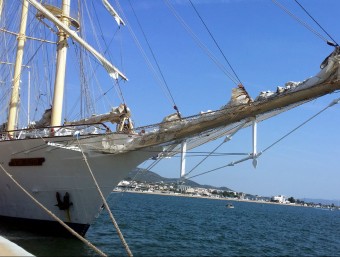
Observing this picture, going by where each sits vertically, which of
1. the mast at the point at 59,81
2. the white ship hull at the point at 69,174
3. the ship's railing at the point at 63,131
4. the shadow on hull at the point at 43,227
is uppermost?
the mast at the point at 59,81

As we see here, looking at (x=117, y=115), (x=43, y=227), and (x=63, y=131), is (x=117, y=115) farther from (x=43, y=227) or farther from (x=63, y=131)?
(x=43, y=227)

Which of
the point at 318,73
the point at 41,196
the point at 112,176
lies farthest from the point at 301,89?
the point at 41,196

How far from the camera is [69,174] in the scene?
15.8m

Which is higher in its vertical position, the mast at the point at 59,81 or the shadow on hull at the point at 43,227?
the mast at the point at 59,81

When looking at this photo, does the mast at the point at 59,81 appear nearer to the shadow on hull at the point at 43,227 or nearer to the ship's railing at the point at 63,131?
the ship's railing at the point at 63,131

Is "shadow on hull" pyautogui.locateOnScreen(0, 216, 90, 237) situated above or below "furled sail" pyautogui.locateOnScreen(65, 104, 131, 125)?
below

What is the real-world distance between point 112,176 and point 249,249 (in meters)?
7.45

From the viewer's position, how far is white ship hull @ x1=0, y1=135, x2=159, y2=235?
15469 mm

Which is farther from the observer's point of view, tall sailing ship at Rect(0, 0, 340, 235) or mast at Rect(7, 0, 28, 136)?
mast at Rect(7, 0, 28, 136)

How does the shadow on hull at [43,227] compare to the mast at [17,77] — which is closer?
the shadow on hull at [43,227]

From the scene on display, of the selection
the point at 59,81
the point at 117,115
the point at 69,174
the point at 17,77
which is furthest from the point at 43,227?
the point at 17,77

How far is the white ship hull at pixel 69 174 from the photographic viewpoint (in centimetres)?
1547

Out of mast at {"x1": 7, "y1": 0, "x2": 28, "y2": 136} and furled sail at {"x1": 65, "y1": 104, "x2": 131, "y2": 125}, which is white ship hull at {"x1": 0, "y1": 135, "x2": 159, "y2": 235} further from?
mast at {"x1": 7, "y1": 0, "x2": 28, "y2": 136}

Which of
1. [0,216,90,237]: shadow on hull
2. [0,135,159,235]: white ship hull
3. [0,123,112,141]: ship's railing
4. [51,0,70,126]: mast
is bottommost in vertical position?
[0,216,90,237]: shadow on hull
